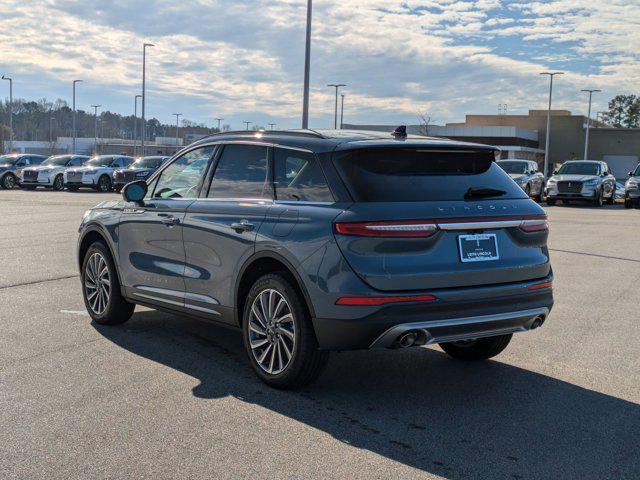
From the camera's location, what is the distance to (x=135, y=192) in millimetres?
6695

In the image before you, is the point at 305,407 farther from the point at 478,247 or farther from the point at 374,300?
the point at 478,247

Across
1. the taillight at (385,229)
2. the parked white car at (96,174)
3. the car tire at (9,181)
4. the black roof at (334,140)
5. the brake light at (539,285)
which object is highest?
the black roof at (334,140)

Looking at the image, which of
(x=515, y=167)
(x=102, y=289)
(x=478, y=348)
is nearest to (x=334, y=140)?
(x=478, y=348)

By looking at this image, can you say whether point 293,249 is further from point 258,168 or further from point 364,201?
point 258,168

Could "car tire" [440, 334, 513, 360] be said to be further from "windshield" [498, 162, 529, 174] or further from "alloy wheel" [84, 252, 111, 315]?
"windshield" [498, 162, 529, 174]

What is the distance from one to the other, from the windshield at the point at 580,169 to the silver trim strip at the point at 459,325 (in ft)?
91.3

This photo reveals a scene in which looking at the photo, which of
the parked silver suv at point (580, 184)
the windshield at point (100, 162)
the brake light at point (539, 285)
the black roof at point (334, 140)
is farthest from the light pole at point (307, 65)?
the brake light at point (539, 285)

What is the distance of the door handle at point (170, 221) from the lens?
20.6ft

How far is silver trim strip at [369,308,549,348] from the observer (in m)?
4.76

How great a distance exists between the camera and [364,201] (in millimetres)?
4836

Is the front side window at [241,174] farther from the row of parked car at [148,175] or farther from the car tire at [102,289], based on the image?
the row of parked car at [148,175]

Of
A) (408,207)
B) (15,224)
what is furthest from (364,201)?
(15,224)

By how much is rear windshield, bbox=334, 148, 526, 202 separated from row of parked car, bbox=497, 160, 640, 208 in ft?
81.1

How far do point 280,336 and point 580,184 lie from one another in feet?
89.5
